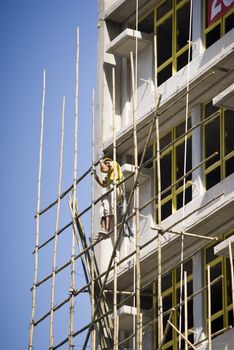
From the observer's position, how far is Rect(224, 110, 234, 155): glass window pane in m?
23.8

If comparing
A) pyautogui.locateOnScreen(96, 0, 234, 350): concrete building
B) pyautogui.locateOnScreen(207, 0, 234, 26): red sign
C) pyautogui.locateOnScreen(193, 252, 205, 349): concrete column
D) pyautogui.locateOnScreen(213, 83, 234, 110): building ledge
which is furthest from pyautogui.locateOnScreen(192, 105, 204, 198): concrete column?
pyautogui.locateOnScreen(213, 83, 234, 110): building ledge

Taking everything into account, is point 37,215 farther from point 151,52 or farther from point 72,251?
point 151,52

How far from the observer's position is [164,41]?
87.8 feet

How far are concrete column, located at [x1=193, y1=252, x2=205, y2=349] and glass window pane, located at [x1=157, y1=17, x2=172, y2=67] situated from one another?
14.9ft

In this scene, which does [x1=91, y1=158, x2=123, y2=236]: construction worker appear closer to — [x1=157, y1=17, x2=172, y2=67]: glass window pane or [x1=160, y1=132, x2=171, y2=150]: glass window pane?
[x1=160, y1=132, x2=171, y2=150]: glass window pane

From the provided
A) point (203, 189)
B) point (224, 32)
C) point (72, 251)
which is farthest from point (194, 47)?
point (72, 251)

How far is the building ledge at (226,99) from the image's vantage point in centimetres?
2178

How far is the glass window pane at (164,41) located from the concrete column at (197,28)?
129 cm

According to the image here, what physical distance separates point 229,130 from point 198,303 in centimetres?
297

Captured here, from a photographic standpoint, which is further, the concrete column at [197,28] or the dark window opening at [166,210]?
the dark window opening at [166,210]

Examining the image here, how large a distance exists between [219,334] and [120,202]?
12.5 feet

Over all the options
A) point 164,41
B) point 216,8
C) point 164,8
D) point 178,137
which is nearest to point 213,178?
point 178,137

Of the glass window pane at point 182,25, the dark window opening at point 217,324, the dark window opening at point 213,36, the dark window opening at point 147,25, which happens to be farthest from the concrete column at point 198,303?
the dark window opening at point 147,25

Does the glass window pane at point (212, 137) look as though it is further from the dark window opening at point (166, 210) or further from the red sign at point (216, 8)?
the red sign at point (216, 8)
